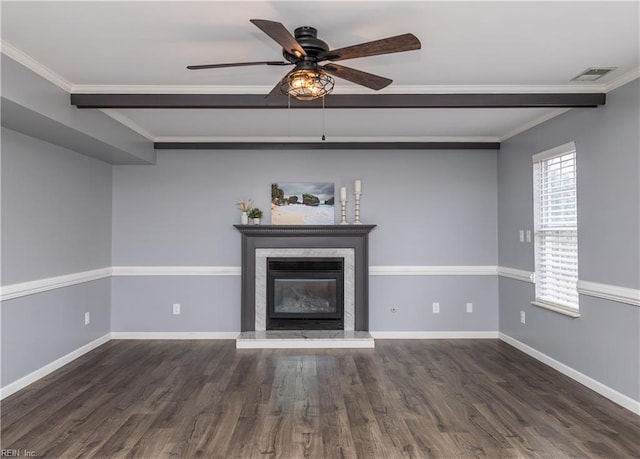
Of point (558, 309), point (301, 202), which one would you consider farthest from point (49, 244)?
point (558, 309)

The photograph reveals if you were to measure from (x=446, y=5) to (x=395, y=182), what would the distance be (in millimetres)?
3177

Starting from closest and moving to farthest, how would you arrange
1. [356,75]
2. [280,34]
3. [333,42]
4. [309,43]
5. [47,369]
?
[280,34] → [309,43] → [356,75] → [333,42] → [47,369]

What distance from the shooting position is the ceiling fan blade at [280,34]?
73.2 inches

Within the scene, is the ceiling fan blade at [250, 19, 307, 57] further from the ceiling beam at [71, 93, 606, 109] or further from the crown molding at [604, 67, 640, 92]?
the crown molding at [604, 67, 640, 92]

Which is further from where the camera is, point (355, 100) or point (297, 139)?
→ point (297, 139)

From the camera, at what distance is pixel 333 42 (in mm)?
2676

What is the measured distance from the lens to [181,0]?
7.21 feet

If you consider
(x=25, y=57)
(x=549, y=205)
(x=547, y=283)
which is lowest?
(x=547, y=283)

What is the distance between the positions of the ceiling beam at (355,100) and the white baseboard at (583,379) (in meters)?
2.34

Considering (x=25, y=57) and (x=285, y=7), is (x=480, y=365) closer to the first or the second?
(x=285, y=7)

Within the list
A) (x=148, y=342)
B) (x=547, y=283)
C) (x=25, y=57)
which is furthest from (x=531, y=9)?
(x=148, y=342)

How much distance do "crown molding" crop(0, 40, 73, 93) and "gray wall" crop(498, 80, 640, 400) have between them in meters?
4.39

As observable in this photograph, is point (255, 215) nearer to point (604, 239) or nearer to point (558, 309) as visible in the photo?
point (558, 309)

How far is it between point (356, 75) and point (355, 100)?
107 centimetres
